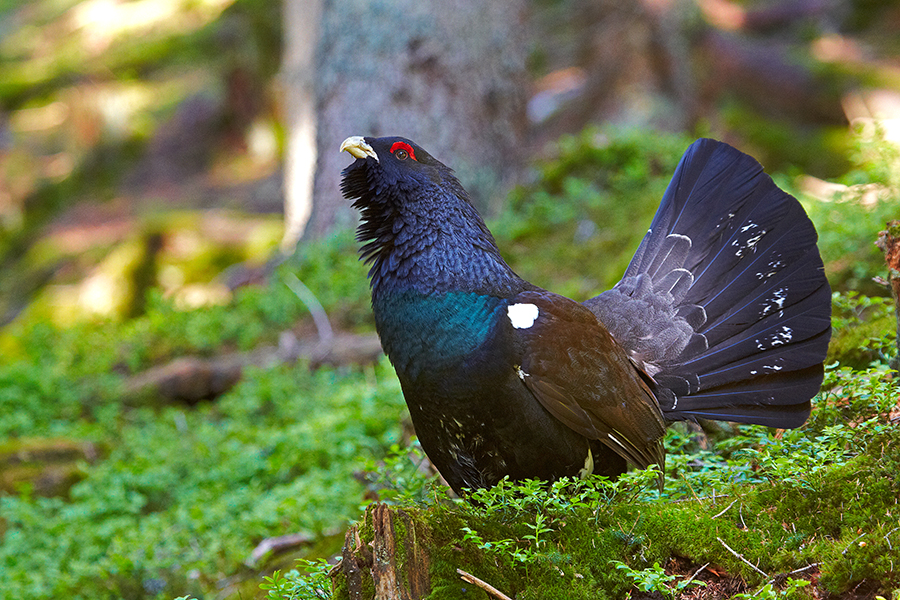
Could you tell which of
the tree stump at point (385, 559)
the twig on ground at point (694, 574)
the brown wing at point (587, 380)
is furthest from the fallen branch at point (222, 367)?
the twig on ground at point (694, 574)

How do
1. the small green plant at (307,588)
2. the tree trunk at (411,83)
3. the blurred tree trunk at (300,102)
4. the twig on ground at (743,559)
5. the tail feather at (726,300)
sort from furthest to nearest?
1. the blurred tree trunk at (300,102)
2. the tree trunk at (411,83)
3. the tail feather at (726,300)
4. the small green plant at (307,588)
5. the twig on ground at (743,559)

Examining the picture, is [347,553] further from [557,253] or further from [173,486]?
[557,253]

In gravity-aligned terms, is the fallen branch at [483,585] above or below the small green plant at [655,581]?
above

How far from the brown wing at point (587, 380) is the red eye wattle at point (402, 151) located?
0.85 metres

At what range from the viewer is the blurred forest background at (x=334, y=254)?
14.1ft

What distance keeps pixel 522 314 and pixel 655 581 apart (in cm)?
115

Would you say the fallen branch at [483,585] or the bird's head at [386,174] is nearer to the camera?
the fallen branch at [483,585]

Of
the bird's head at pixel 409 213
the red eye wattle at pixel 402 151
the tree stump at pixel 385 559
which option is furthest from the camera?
the red eye wattle at pixel 402 151

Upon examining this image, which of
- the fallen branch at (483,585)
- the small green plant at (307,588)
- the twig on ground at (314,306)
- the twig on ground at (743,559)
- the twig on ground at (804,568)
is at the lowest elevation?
the twig on ground at (804,568)

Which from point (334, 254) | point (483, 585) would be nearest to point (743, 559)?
point (483, 585)

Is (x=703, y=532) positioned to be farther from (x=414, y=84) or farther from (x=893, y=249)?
(x=414, y=84)

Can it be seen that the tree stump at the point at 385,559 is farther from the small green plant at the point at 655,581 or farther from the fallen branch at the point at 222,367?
the fallen branch at the point at 222,367

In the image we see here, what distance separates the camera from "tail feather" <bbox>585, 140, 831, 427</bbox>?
3.36 metres

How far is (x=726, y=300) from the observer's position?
145 inches
